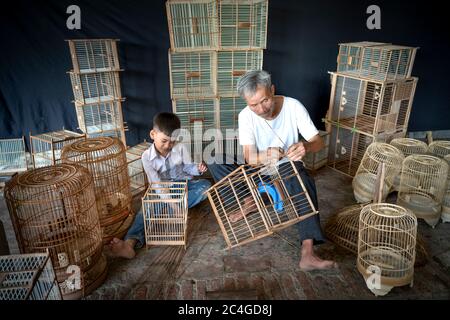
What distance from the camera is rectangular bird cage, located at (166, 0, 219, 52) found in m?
3.85

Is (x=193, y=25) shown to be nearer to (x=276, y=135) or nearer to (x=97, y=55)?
(x=97, y=55)

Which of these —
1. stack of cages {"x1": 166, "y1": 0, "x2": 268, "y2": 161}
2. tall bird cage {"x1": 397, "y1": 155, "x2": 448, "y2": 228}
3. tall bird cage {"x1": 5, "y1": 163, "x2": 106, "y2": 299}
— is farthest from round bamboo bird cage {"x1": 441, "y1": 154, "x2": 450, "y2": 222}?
tall bird cage {"x1": 5, "y1": 163, "x2": 106, "y2": 299}

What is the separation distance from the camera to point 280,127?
117 inches

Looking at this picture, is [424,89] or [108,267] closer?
[108,267]

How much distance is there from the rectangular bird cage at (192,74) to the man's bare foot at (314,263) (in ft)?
7.33

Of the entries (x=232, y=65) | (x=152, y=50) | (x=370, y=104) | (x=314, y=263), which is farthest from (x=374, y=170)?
(x=152, y=50)

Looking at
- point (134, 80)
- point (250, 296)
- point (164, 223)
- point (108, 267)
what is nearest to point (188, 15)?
point (134, 80)

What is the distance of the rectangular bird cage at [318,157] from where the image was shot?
4324 mm

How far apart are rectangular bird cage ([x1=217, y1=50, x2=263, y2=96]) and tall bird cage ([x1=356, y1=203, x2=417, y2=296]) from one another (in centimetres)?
222

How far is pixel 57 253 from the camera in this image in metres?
2.40

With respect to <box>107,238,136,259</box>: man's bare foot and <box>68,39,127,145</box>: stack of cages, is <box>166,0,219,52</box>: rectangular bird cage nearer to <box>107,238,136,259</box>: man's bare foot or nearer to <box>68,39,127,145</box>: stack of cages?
<box>68,39,127,145</box>: stack of cages

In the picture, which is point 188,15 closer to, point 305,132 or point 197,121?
point 197,121

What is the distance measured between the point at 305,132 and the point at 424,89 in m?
3.53

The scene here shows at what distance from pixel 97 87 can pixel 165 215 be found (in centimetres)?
212
